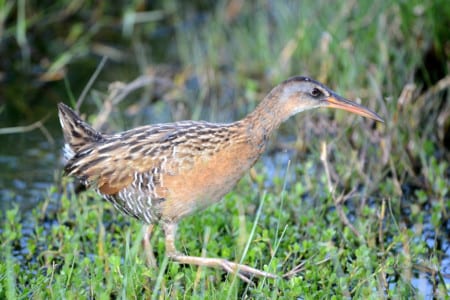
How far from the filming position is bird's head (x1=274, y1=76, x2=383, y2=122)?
186 inches

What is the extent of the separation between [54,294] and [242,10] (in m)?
5.60

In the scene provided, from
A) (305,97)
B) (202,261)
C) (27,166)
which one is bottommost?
(202,261)

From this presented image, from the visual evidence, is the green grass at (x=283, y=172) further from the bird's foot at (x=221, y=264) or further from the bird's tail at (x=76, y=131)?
the bird's tail at (x=76, y=131)

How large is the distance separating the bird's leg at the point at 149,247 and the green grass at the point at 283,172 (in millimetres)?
52

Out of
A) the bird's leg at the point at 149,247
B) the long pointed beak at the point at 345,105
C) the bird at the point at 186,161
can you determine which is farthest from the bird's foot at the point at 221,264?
the long pointed beak at the point at 345,105

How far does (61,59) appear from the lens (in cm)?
752

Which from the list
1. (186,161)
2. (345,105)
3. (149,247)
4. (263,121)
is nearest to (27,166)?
(149,247)

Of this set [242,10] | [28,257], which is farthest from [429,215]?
[242,10]

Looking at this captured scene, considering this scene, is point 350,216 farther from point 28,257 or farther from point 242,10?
point 242,10

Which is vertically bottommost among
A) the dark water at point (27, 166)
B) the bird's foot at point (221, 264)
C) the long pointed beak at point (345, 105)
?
the bird's foot at point (221, 264)

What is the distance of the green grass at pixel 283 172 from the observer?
445cm

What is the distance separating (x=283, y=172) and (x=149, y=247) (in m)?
1.80

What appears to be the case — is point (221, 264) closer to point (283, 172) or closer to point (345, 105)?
point (345, 105)

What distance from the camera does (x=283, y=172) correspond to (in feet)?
20.8
